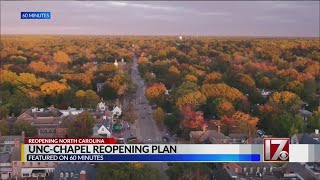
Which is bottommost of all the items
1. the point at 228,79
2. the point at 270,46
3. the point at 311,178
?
the point at 311,178

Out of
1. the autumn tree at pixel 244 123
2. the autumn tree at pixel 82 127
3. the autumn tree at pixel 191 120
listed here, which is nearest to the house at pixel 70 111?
the autumn tree at pixel 82 127

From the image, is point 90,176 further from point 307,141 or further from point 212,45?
point 212,45

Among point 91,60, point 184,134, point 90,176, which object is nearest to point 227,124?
point 184,134

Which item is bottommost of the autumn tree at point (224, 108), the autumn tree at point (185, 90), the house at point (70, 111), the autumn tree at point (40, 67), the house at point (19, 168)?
the house at point (19, 168)

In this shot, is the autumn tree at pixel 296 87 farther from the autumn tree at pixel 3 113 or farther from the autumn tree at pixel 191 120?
the autumn tree at pixel 3 113

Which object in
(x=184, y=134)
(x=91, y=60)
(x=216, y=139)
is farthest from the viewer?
(x=91, y=60)

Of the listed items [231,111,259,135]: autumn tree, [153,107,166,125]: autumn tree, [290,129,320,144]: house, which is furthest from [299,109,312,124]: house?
[153,107,166,125]: autumn tree
